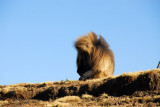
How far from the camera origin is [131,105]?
20.5ft

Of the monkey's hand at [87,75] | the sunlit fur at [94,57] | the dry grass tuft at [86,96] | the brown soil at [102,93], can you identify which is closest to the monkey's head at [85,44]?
the sunlit fur at [94,57]

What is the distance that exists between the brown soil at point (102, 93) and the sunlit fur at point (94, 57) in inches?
113

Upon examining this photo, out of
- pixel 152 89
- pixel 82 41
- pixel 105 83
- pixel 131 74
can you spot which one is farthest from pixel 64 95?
pixel 82 41

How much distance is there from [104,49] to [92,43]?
0.62 meters

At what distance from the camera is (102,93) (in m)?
8.60

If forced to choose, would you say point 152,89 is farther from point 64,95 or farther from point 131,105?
point 64,95

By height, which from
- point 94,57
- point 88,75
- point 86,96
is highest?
point 94,57

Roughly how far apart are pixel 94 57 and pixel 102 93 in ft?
12.9

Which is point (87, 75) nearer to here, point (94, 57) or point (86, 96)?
point (94, 57)

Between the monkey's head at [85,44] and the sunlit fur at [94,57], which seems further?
the monkey's head at [85,44]

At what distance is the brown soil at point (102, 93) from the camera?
6.98 metres

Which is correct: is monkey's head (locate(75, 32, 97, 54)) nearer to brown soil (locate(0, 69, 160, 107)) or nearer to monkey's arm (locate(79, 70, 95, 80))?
monkey's arm (locate(79, 70, 95, 80))

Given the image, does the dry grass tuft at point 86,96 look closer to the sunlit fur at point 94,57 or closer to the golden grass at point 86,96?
the golden grass at point 86,96

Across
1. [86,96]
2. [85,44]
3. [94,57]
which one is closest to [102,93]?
[86,96]
